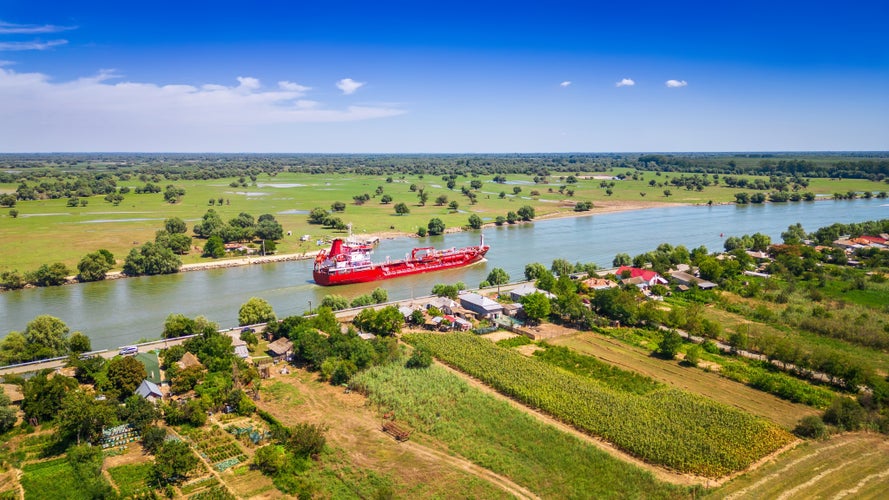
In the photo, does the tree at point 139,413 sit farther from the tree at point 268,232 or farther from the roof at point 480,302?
the tree at point 268,232

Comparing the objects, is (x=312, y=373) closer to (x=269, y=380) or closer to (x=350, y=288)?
(x=269, y=380)

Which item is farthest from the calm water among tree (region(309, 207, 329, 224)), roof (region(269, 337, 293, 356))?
tree (region(309, 207, 329, 224))

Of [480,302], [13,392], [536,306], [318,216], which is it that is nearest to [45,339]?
[13,392]

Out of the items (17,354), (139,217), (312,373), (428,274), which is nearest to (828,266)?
(428,274)

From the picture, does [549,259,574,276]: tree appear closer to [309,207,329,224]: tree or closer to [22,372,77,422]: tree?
[22,372,77,422]: tree

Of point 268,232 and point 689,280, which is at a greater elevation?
point 268,232

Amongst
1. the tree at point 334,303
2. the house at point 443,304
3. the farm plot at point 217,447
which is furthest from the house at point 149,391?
the house at point 443,304

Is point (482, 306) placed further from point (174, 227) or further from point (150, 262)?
point (174, 227)
